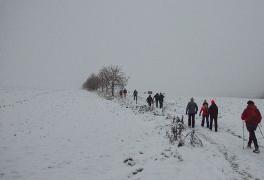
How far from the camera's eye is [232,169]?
874 cm

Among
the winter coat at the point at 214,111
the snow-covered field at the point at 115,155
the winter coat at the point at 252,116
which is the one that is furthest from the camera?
the winter coat at the point at 214,111

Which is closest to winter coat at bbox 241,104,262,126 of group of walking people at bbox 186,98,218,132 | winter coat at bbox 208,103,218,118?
group of walking people at bbox 186,98,218,132

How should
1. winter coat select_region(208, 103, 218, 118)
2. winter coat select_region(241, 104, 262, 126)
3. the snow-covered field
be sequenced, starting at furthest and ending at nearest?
1. winter coat select_region(208, 103, 218, 118)
2. winter coat select_region(241, 104, 262, 126)
3. the snow-covered field

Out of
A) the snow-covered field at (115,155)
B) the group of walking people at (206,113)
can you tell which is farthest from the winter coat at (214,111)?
the snow-covered field at (115,155)

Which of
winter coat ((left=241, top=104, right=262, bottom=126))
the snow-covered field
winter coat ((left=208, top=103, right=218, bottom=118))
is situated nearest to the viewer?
the snow-covered field

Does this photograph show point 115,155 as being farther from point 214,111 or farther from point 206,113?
point 206,113

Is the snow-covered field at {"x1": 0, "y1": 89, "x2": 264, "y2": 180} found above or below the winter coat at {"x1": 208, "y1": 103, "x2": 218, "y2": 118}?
below

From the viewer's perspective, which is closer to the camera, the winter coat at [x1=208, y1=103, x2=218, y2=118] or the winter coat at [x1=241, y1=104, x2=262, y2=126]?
the winter coat at [x1=241, y1=104, x2=262, y2=126]

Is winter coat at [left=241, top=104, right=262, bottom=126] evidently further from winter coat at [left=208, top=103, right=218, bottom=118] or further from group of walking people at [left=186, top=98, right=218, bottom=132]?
winter coat at [left=208, top=103, right=218, bottom=118]

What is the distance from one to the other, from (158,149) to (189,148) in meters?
1.56

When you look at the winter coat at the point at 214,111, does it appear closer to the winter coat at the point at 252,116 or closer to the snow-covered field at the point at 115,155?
the snow-covered field at the point at 115,155

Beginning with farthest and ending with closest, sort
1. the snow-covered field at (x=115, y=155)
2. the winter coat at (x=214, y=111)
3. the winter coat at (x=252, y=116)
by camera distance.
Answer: the winter coat at (x=214, y=111), the winter coat at (x=252, y=116), the snow-covered field at (x=115, y=155)

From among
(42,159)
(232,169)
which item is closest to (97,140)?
(42,159)

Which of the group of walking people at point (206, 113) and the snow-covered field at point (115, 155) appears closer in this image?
the snow-covered field at point (115, 155)
